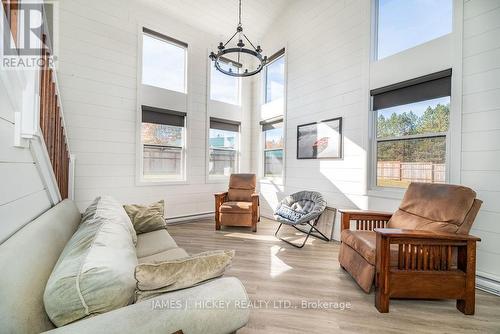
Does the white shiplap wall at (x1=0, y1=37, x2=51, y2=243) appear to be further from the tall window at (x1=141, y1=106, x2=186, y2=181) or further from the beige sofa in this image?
the tall window at (x1=141, y1=106, x2=186, y2=181)

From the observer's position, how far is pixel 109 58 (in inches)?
148

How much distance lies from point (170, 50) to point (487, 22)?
14.8 feet

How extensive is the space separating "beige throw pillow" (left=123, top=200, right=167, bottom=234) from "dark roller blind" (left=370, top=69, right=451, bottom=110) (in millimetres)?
3098

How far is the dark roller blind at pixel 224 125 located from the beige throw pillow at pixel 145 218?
9.12 ft

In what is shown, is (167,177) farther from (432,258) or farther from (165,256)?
(432,258)

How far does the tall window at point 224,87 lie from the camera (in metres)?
5.00

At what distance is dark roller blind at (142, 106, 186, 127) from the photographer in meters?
4.20

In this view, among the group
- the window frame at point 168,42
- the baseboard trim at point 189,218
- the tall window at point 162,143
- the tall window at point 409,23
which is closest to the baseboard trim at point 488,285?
the tall window at point 409,23

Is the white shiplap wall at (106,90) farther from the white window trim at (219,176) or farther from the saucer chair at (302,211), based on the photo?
the saucer chair at (302,211)

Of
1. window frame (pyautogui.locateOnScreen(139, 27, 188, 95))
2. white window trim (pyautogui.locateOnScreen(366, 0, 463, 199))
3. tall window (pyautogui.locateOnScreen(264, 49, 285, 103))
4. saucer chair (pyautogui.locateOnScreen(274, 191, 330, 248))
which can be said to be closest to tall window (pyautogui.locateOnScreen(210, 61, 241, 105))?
window frame (pyautogui.locateOnScreen(139, 27, 188, 95))

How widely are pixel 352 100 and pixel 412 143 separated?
3.27 ft

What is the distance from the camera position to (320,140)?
3.82m

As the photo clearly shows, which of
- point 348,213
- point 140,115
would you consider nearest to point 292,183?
point 348,213

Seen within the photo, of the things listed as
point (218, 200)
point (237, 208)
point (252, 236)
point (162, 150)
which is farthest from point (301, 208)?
point (162, 150)
